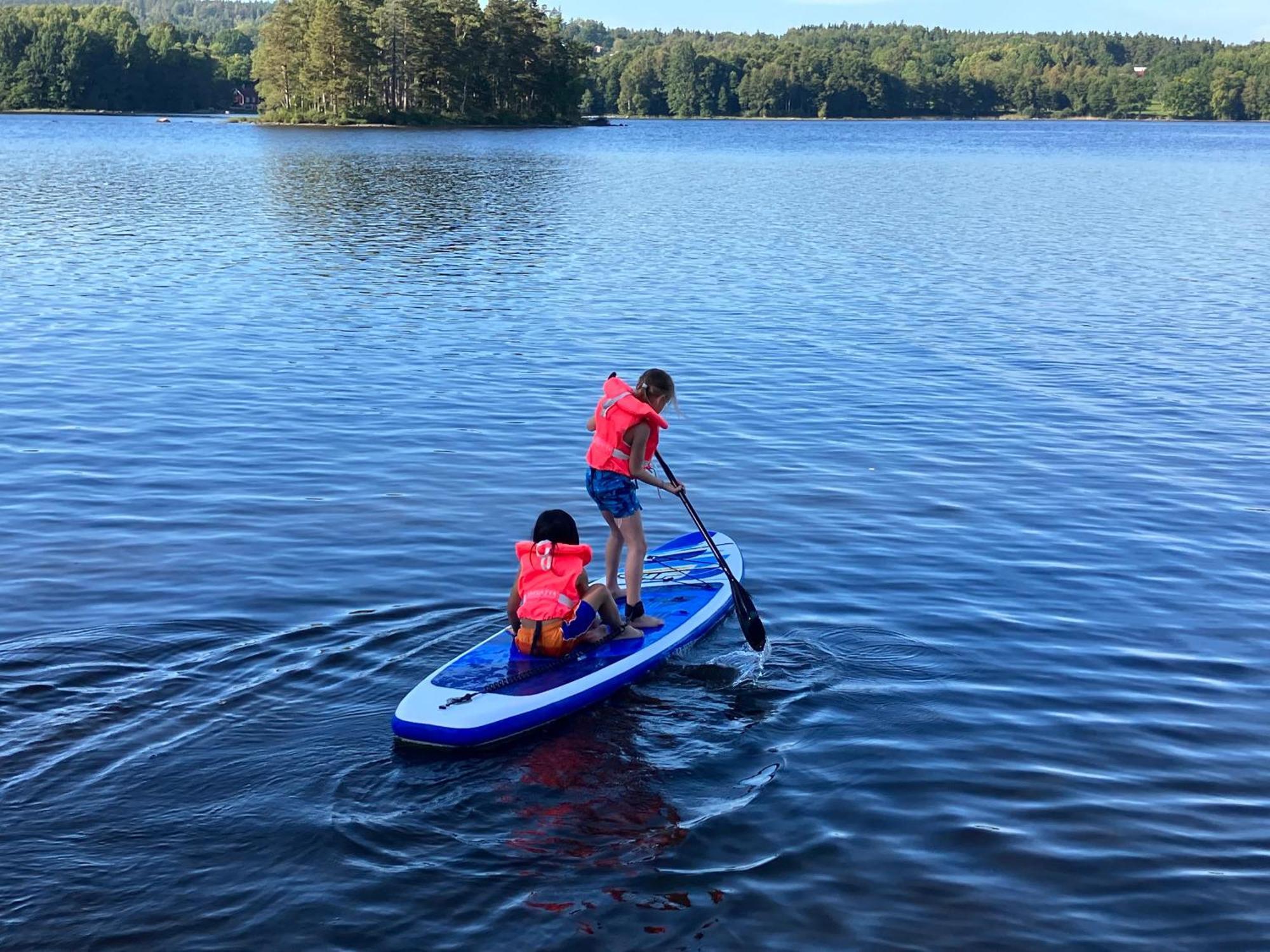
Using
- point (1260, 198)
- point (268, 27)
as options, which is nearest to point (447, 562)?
point (1260, 198)

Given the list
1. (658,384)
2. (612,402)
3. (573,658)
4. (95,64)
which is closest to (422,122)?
(95,64)

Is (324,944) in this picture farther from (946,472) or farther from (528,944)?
(946,472)

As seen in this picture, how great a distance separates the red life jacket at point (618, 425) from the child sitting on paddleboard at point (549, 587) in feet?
2.68

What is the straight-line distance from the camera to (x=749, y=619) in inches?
370

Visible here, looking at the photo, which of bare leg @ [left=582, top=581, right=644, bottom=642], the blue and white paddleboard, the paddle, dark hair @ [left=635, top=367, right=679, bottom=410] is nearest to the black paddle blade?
the paddle

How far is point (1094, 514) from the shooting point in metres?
13.2

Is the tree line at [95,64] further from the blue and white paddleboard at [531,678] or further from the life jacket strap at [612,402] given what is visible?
the blue and white paddleboard at [531,678]

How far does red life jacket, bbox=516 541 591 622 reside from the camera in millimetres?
8633

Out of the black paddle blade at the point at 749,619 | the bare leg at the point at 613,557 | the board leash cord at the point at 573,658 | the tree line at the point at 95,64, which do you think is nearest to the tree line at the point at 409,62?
the tree line at the point at 95,64

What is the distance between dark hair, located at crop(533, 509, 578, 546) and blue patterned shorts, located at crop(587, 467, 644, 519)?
34.4 inches

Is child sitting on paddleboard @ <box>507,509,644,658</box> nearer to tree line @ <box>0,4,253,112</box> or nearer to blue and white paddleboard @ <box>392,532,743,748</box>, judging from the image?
blue and white paddleboard @ <box>392,532,743,748</box>

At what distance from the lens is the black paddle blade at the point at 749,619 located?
934 cm

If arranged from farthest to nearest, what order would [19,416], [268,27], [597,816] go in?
[268,27] < [19,416] < [597,816]

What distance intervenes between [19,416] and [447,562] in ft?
25.0
